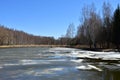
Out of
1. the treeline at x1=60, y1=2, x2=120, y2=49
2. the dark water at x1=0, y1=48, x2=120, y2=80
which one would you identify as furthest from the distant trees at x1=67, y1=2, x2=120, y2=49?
the dark water at x1=0, y1=48, x2=120, y2=80

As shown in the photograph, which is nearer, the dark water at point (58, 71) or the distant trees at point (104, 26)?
the dark water at point (58, 71)

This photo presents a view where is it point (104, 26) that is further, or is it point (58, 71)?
point (104, 26)

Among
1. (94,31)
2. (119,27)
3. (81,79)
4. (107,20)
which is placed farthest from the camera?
(94,31)

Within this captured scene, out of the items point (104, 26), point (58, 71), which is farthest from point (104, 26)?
point (58, 71)

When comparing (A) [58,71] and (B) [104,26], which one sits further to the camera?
(B) [104,26]

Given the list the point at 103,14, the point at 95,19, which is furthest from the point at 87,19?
the point at 103,14

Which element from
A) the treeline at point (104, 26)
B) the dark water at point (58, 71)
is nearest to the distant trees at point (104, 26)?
A: the treeline at point (104, 26)

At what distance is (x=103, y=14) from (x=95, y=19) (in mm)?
6449

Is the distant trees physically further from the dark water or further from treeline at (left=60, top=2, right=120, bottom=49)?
the dark water

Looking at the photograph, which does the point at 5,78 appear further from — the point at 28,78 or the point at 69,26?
the point at 69,26

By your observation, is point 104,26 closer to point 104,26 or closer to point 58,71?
point 104,26

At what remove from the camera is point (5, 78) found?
17.8 meters

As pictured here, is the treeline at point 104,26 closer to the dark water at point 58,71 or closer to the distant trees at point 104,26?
the distant trees at point 104,26

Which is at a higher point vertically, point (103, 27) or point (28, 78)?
point (103, 27)
